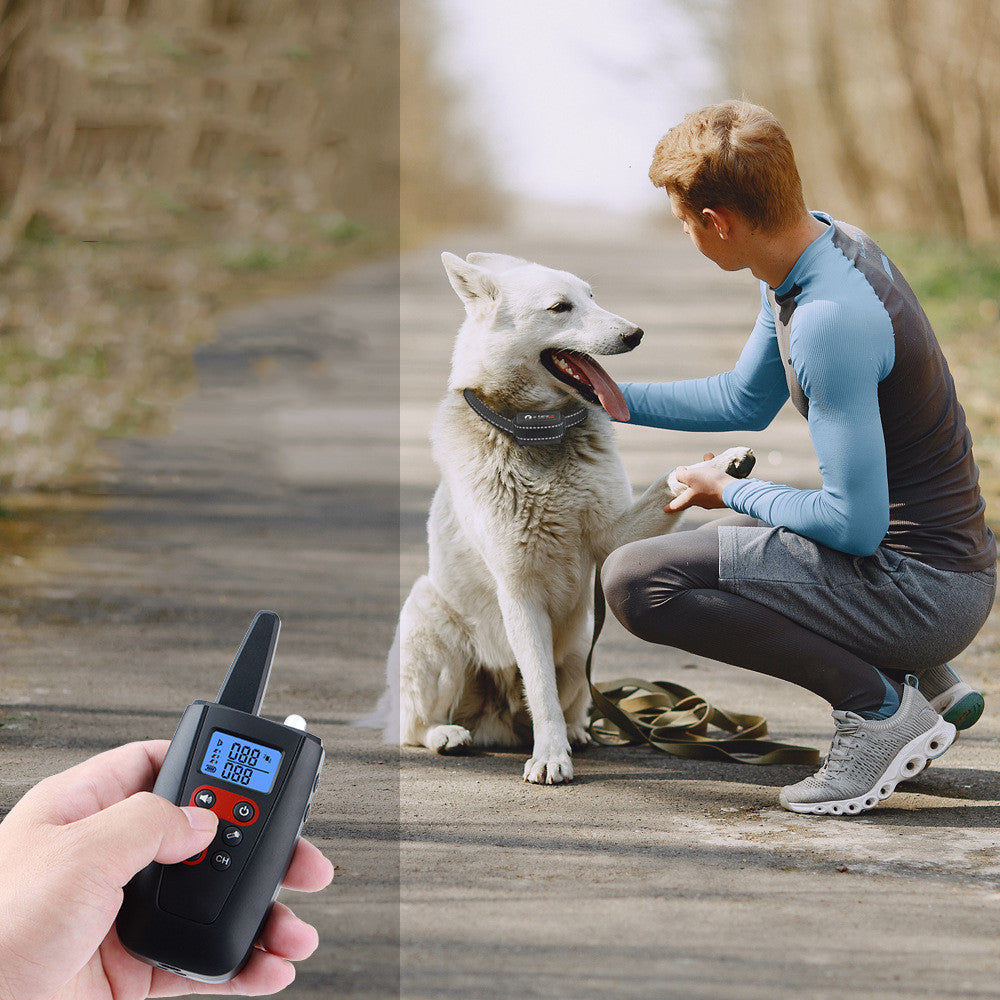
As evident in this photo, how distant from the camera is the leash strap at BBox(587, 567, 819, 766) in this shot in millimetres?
3686

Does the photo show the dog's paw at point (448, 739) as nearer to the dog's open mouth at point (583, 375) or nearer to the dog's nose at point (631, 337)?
the dog's open mouth at point (583, 375)

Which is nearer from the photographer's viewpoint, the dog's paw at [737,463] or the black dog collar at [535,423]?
the dog's paw at [737,463]

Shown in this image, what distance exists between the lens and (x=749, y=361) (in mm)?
3604

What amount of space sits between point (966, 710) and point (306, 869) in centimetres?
204

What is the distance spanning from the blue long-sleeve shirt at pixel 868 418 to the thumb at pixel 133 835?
5.82 ft

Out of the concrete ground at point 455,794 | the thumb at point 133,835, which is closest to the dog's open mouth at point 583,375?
the concrete ground at point 455,794

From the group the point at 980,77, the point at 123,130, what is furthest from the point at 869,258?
the point at 123,130

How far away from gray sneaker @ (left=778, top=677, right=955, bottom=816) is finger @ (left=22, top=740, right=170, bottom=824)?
1.77 m

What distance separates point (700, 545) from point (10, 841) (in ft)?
6.41

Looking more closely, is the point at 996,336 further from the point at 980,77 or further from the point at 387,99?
the point at 387,99

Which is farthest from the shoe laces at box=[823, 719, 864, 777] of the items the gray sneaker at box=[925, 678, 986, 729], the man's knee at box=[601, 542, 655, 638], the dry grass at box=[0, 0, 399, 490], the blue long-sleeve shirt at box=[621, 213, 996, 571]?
the dry grass at box=[0, 0, 399, 490]

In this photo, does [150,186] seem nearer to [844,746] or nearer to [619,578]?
[619,578]

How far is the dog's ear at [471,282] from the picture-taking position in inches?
150

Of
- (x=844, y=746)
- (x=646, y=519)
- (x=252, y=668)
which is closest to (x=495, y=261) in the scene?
(x=646, y=519)
